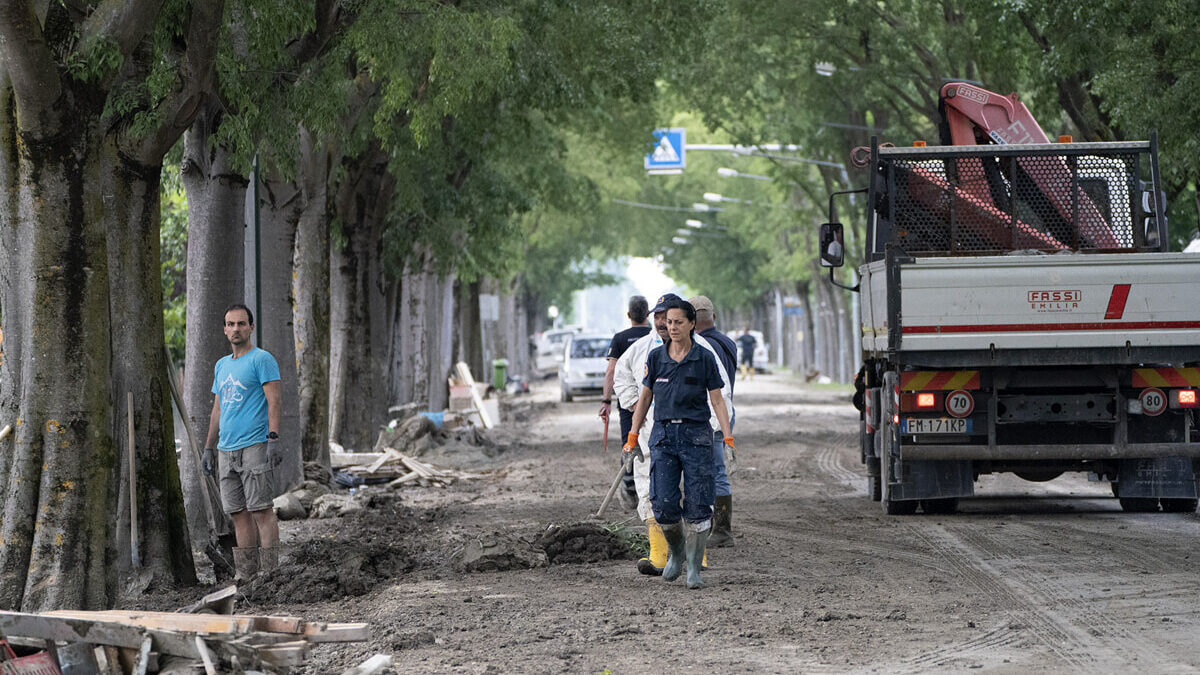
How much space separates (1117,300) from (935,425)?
1.85 metres

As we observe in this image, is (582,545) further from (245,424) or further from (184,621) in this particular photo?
(184,621)

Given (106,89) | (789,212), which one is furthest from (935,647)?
(789,212)

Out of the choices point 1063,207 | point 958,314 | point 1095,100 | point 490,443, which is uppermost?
point 1095,100

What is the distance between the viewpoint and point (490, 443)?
86.6 ft

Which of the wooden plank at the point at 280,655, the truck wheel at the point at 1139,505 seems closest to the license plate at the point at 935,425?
the truck wheel at the point at 1139,505

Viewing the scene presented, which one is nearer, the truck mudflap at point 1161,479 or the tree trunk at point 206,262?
the tree trunk at point 206,262

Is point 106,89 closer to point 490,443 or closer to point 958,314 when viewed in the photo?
point 958,314

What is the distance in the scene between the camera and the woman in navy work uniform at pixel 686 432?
32.9 feet

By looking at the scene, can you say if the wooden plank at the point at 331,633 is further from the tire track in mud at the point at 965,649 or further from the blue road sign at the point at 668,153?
the blue road sign at the point at 668,153

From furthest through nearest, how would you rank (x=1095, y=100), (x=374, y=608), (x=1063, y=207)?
(x=1095, y=100)
(x=1063, y=207)
(x=374, y=608)

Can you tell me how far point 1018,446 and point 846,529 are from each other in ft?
5.67

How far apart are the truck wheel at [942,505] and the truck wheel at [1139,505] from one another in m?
1.48

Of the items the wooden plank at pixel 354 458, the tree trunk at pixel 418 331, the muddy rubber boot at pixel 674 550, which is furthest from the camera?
the tree trunk at pixel 418 331

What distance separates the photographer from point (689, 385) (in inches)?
396
